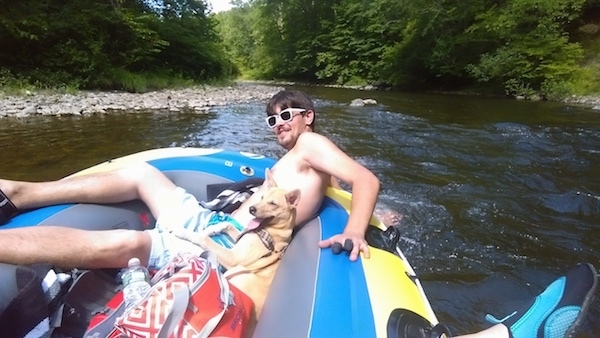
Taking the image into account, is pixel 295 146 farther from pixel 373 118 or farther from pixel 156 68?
pixel 156 68

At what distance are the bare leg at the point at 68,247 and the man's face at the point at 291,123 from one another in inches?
39.7

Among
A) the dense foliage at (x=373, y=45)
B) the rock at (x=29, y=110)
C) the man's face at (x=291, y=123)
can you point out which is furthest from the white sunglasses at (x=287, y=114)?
the dense foliage at (x=373, y=45)

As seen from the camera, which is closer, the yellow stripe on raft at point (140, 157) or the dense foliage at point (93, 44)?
the yellow stripe on raft at point (140, 157)

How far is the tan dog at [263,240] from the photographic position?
1.94 metres

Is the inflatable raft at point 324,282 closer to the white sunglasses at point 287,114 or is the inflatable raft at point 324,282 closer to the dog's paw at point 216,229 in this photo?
the dog's paw at point 216,229

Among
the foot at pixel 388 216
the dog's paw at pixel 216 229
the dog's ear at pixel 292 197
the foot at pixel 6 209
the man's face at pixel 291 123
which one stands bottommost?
the foot at pixel 388 216

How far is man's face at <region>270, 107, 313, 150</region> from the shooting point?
249 cm

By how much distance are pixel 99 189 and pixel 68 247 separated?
2.23 ft

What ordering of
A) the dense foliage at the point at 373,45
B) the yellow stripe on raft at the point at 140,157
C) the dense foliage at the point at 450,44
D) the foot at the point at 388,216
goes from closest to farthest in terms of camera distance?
the yellow stripe on raft at the point at 140,157 → the foot at the point at 388,216 → the dense foliage at the point at 373,45 → the dense foliage at the point at 450,44

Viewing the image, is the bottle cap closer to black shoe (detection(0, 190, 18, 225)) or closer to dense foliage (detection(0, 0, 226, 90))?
black shoe (detection(0, 190, 18, 225))

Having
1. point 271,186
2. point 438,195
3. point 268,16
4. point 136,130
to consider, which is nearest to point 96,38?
point 136,130

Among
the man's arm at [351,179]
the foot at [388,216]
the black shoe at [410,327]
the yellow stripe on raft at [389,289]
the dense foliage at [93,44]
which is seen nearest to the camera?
the black shoe at [410,327]

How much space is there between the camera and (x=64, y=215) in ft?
7.01

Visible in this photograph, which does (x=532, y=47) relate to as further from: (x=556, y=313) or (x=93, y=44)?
(x=556, y=313)
